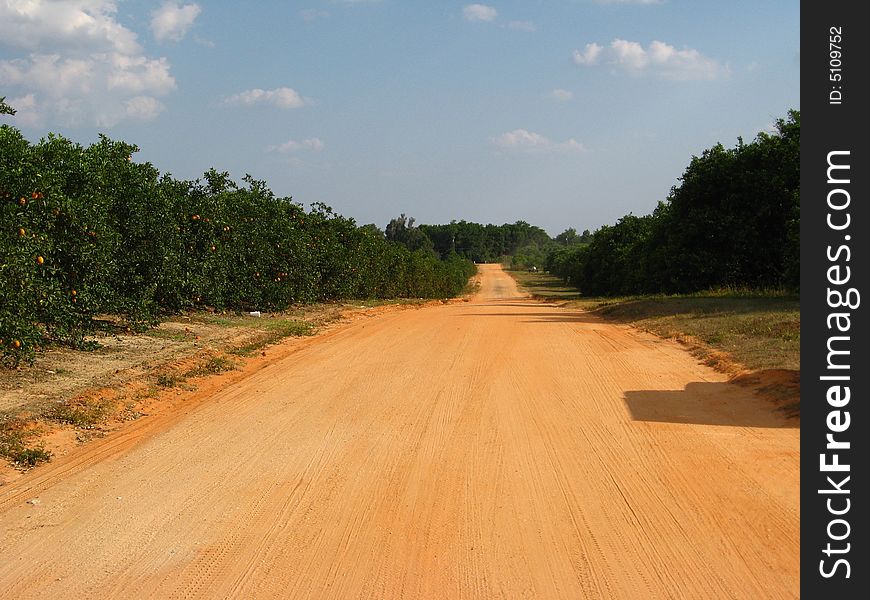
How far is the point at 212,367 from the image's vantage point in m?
11.7

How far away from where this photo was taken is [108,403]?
8.88 meters

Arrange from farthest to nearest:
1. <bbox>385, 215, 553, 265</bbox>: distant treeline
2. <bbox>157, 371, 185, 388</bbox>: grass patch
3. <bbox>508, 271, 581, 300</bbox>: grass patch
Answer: <bbox>385, 215, 553, 265</bbox>: distant treeline < <bbox>508, 271, 581, 300</bbox>: grass patch < <bbox>157, 371, 185, 388</bbox>: grass patch

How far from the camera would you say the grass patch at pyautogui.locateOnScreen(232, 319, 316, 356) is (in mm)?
14133

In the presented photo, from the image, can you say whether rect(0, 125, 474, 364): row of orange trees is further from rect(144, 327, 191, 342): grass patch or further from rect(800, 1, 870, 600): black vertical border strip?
rect(800, 1, 870, 600): black vertical border strip

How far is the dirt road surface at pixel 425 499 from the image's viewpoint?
14.5 ft

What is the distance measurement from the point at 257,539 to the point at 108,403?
467cm

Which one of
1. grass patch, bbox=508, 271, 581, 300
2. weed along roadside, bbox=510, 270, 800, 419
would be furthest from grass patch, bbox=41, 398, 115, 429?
grass patch, bbox=508, 271, 581, 300

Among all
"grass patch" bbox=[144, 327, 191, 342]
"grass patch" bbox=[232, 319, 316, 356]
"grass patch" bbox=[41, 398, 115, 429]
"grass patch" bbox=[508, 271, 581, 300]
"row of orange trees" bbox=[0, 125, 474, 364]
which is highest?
"row of orange trees" bbox=[0, 125, 474, 364]

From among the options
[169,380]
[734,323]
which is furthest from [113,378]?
[734,323]

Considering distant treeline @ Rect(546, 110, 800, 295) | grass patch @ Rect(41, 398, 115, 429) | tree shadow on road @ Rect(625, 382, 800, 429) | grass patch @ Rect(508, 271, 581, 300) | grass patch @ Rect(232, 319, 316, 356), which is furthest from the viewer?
grass patch @ Rect(508, 271, 581, 300)

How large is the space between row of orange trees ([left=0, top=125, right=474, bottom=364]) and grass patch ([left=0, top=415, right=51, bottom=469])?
184cm

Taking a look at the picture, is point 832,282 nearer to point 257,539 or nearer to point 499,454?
point 499,454

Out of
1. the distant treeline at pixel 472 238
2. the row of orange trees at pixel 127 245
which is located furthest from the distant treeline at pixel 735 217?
the distant treeline at pixel 472 238

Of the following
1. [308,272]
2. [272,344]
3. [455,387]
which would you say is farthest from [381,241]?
[455,387]
